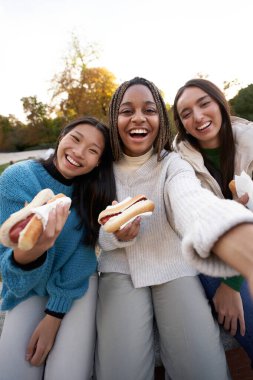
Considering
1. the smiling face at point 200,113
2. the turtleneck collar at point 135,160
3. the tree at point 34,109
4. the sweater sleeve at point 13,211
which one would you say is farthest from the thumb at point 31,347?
A: the tree at point 34,109

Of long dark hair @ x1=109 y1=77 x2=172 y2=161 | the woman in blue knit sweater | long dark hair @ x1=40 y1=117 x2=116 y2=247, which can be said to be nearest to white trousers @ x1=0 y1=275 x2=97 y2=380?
the woman in blue knit sweater

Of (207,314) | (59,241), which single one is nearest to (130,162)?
(59,241)

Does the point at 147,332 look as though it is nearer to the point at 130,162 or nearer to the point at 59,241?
the point at 59,241

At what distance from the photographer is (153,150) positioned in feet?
7.98

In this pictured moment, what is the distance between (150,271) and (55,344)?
2.85 ft

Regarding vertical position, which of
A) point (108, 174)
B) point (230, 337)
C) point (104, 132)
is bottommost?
point (230, 337)

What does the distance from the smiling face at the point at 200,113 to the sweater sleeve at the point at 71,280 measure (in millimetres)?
1604

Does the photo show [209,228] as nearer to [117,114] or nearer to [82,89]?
[117,114]

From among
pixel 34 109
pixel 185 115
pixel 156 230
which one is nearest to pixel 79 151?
pixel 156 230

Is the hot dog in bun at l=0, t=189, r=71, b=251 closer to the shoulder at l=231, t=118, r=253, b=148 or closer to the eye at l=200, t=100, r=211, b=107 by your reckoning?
the eye at l=200, t=100, r=211, b=107

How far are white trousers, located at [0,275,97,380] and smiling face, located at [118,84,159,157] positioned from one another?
1435mm

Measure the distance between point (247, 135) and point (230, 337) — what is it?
186 cm

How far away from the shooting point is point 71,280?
1.98 metres

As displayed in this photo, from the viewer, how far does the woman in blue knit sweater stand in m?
1.72
